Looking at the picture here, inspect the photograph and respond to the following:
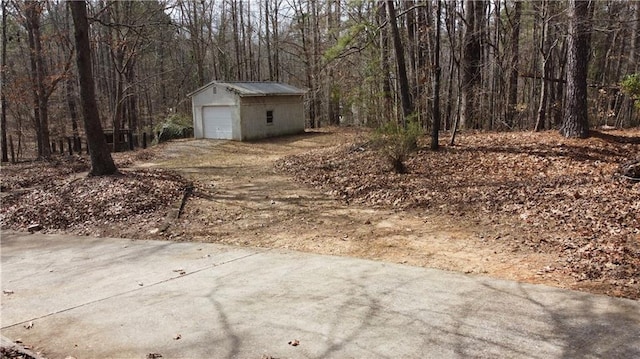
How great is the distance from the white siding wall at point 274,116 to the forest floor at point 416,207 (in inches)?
297

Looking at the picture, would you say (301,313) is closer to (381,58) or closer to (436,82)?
(436,82)

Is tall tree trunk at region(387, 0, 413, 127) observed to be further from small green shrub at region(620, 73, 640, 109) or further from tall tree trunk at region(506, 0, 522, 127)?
tall tree trunk at region(506, 0, 522, 127)

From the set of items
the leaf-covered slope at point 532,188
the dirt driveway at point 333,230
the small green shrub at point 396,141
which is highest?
the small green shrub at point 396,141

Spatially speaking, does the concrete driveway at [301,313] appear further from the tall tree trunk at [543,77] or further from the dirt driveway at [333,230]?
the tall tree trunk at [543,77]

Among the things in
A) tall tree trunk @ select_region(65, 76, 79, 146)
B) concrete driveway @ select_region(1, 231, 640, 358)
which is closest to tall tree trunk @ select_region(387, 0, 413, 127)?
concrete driveway @ select_region(1, 231, 640, 358)

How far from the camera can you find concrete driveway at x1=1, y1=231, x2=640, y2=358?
3592mm

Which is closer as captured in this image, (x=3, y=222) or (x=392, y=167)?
(x=3, y=222)

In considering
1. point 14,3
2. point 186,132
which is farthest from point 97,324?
point 186,132

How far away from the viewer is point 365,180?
10.3 meters

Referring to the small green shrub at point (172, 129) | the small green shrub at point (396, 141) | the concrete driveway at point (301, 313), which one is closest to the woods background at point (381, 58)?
the small green shrub at point (396, 141)

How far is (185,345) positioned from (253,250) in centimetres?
296

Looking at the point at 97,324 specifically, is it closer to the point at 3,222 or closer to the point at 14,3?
the point at 3,222

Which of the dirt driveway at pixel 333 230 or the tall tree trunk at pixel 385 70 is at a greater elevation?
the tall tree trunk at pixel 385 70

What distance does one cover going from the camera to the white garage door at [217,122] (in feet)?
70.8
